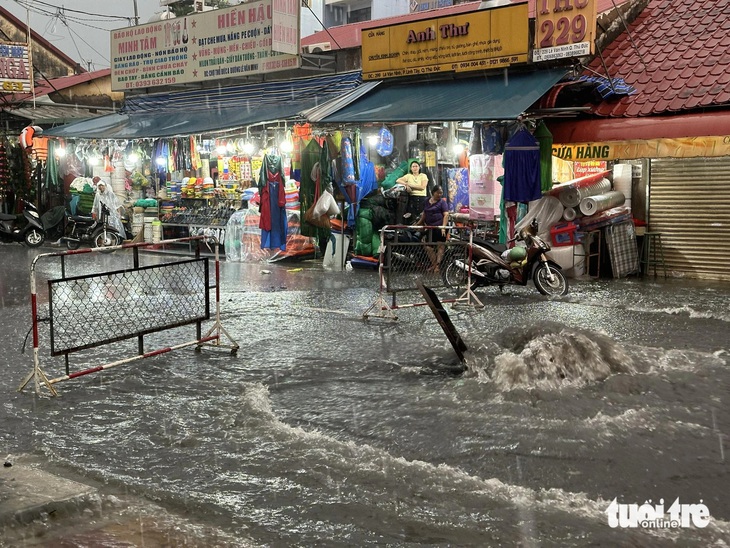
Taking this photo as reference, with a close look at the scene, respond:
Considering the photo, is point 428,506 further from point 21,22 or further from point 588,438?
point 21,22

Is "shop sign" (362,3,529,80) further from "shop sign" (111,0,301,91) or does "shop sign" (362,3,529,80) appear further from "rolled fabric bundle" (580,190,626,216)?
"rolled fabric bundle" (580,190,626,216)

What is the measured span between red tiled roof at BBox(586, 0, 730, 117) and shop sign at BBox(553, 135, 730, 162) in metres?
0.57

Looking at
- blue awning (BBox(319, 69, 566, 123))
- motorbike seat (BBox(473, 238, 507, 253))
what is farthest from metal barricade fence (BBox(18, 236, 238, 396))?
blue awning (BBox(319, 69, 566, 123))

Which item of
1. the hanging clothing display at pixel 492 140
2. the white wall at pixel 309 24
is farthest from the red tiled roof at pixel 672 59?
the white wall at pixel 309 24

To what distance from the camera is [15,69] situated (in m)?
23.6

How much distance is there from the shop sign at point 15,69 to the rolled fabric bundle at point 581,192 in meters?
17.3

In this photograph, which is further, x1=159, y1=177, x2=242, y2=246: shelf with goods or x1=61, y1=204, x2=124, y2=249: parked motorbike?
x1=61, y1=204, x2=124, y2=249: parked motorbike

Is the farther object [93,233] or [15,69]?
[15,69]

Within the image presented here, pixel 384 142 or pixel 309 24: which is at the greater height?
pixel 309 24

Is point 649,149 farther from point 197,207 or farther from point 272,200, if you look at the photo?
point 197,207

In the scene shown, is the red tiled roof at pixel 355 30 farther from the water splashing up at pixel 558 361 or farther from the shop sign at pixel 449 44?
the water splashing up at pixel 558 361

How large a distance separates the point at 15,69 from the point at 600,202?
60.0ft

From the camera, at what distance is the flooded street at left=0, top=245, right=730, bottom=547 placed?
4387 mm

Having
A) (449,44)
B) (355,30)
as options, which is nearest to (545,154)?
(449,44)
